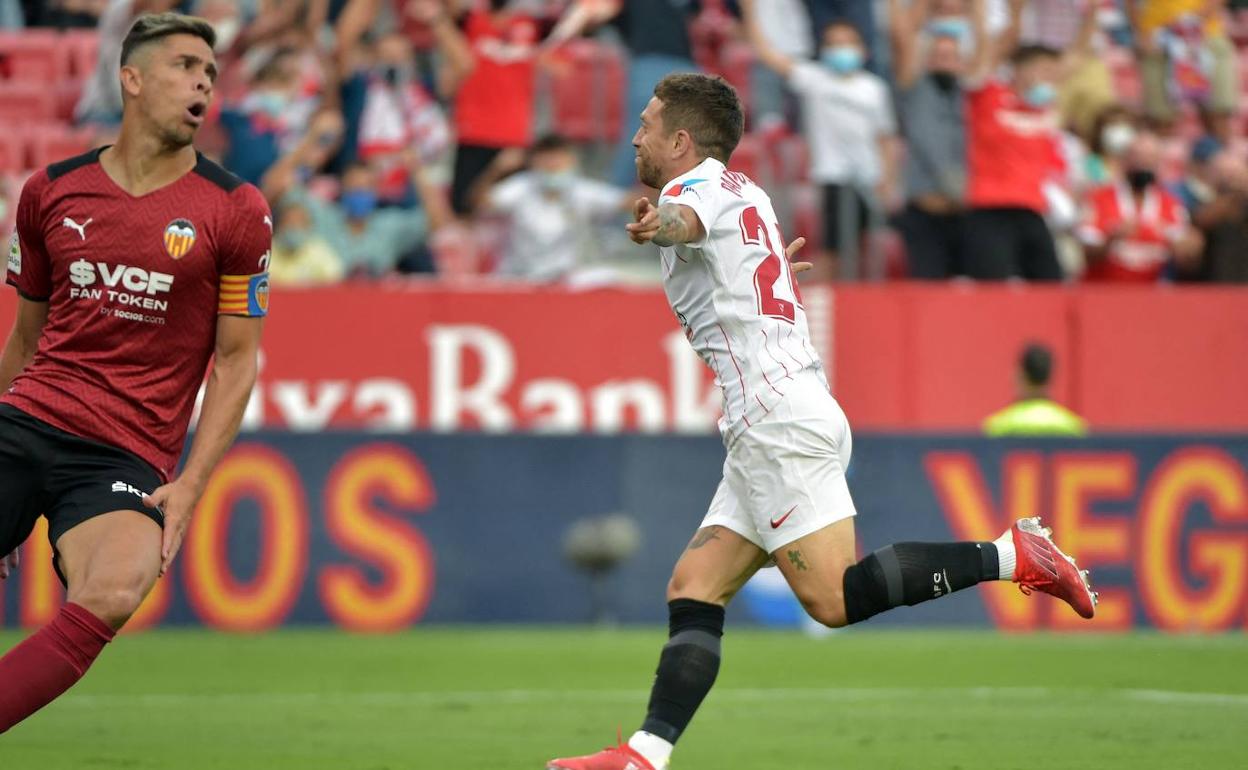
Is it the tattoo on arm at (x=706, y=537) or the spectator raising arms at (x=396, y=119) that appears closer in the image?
the tattoo on arm at (x=706, y=537)

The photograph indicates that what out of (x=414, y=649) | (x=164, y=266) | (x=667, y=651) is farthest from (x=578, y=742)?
(x=414, y=649)

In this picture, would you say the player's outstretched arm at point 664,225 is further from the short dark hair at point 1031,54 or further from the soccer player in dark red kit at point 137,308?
the short dark hair at point 1031,54

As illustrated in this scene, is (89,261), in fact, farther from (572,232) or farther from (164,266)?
(572,232)

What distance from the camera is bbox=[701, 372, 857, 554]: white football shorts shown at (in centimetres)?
632

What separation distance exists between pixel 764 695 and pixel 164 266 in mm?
4713

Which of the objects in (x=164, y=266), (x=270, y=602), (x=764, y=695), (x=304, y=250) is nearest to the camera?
(x=164, y=266)

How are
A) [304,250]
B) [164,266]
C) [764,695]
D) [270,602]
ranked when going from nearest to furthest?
[164,266]
[764,695]
[270,602]
[304,250]

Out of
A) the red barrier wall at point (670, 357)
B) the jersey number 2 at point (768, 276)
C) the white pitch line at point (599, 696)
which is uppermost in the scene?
the jersey number 2 at point (768, 276)

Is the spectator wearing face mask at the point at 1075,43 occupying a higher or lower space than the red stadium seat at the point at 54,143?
higher

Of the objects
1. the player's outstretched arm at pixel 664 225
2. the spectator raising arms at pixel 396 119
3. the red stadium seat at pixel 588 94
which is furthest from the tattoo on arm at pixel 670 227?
the red stadium seat at pixel 588 94

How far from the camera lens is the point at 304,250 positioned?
15625 mm

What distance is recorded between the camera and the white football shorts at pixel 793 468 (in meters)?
6.32

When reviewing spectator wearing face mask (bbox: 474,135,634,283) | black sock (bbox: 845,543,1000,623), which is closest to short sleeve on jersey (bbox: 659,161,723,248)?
black sock (bbox: 845,543,1000,623)

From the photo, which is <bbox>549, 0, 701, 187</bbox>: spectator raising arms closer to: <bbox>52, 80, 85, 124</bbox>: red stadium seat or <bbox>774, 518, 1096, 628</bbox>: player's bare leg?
<bbox>52, 80, 85, 124</bbox>: red stadium seat
